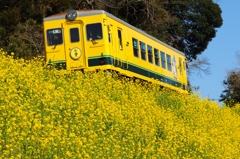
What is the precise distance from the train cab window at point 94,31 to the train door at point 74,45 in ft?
0.70

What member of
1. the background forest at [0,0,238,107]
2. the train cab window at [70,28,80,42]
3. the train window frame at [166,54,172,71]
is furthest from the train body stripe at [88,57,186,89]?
the background forest at [0,0,238,107]

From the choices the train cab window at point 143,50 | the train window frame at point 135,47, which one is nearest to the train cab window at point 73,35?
the train window frame at point 135,47

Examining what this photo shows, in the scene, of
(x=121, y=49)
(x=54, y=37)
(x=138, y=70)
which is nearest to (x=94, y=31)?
(x=121, y=49)

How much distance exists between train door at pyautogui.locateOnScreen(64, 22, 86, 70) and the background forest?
508 cm

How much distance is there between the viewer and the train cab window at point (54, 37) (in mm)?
18341

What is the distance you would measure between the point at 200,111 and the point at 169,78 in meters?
5.99

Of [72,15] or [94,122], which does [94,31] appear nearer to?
[72,15]

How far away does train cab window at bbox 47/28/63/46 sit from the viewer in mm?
18341

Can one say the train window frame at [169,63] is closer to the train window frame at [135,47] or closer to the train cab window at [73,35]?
the train window frame at [135,47]

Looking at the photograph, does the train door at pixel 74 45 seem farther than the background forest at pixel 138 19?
No

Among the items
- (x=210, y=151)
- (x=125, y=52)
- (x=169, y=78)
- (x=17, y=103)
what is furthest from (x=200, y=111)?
(x=17, y=103)

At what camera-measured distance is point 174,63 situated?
24375 millimetres

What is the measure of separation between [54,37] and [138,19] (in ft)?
39.0

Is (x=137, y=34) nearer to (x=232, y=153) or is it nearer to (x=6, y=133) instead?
(x=232, y=153)
